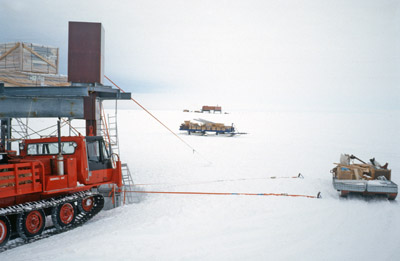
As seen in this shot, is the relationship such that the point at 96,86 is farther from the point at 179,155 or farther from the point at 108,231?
the point at 179,155

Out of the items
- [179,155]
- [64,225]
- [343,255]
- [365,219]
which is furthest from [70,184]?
[179,155]

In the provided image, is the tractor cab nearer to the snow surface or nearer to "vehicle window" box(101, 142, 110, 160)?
"vehicle window" box(101, 142, 110, 160)

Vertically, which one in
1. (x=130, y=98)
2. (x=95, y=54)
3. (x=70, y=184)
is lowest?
(x=70, y=184)

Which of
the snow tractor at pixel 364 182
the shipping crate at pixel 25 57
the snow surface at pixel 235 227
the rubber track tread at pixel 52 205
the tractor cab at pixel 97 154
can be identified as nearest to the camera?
Result: the snow surface at pixel 235 227

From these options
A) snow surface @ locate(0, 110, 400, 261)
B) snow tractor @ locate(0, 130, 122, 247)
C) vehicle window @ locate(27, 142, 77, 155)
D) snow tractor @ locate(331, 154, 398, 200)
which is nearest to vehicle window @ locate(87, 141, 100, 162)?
snow tractor @ locate(0, 130, 122, 247)

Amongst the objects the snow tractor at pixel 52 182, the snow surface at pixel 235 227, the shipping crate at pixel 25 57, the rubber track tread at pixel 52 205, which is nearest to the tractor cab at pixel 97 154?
the snow tractor at pixel 52 182

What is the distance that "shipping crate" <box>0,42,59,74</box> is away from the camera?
1011cm

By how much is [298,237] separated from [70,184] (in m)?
6.07

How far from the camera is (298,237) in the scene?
6.21 meters

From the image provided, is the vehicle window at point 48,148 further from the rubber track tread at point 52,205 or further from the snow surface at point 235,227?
the snow surface at point 235,227

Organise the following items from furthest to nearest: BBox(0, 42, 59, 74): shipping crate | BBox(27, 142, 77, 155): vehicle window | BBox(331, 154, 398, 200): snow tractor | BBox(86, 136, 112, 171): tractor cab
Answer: BBox(0, 42, 59, 74): shipping crate → BBox(331, 154, 398, 200): snow tractor → BBox(86, 136, 112, 171): tractor cab → BBox(27, 142, 77, 155): vehicle window

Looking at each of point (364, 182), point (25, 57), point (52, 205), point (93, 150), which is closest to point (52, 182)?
point (52, 205)

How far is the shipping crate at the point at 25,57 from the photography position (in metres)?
10.1

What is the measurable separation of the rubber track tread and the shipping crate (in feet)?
20.1
